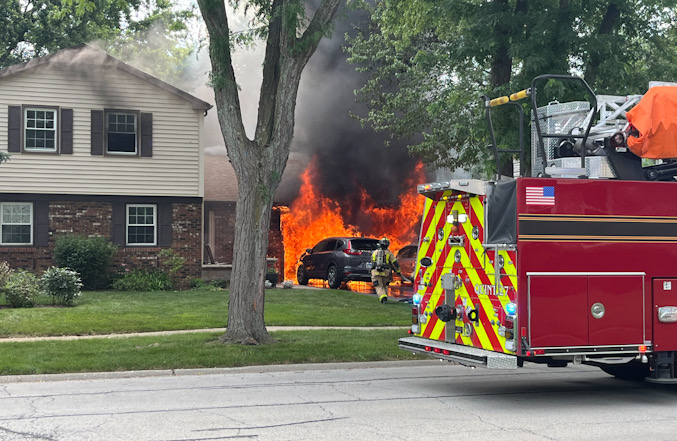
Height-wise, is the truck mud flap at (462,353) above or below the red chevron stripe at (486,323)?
below

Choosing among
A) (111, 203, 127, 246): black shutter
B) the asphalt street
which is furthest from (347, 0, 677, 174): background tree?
(111, 203, 127, 246): black shutter

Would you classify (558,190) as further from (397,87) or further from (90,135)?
(397,87)

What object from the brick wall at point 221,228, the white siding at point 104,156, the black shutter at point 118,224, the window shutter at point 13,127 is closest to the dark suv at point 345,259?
the brick wall at point 221,228

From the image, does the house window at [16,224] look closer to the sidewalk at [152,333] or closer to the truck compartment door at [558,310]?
the sidewalk at [152,333]

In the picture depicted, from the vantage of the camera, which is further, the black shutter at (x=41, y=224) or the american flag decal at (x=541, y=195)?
the black shutter at (x=41, y=224)

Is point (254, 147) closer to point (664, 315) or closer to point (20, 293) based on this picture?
point (664, 315)

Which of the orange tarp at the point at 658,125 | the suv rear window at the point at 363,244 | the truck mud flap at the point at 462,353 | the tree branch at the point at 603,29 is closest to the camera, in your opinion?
the truck mud flap at the point at 462,353

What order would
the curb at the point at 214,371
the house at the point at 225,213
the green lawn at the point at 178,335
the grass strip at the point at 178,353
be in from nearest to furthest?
the curb at the point at 214,371, the grass strip at the point at 178,353, the green lawn at the point at 178,335, the house at the point at 225,213

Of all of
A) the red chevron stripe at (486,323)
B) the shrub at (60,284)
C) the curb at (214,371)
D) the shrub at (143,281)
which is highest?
the red chevron stripe at (486,323)

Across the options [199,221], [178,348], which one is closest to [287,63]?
[178,348]

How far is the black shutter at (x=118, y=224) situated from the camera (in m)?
24.6

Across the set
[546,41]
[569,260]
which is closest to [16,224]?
[546,41]

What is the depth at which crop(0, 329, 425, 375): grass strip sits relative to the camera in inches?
444

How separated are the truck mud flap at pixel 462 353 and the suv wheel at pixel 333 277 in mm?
15794
